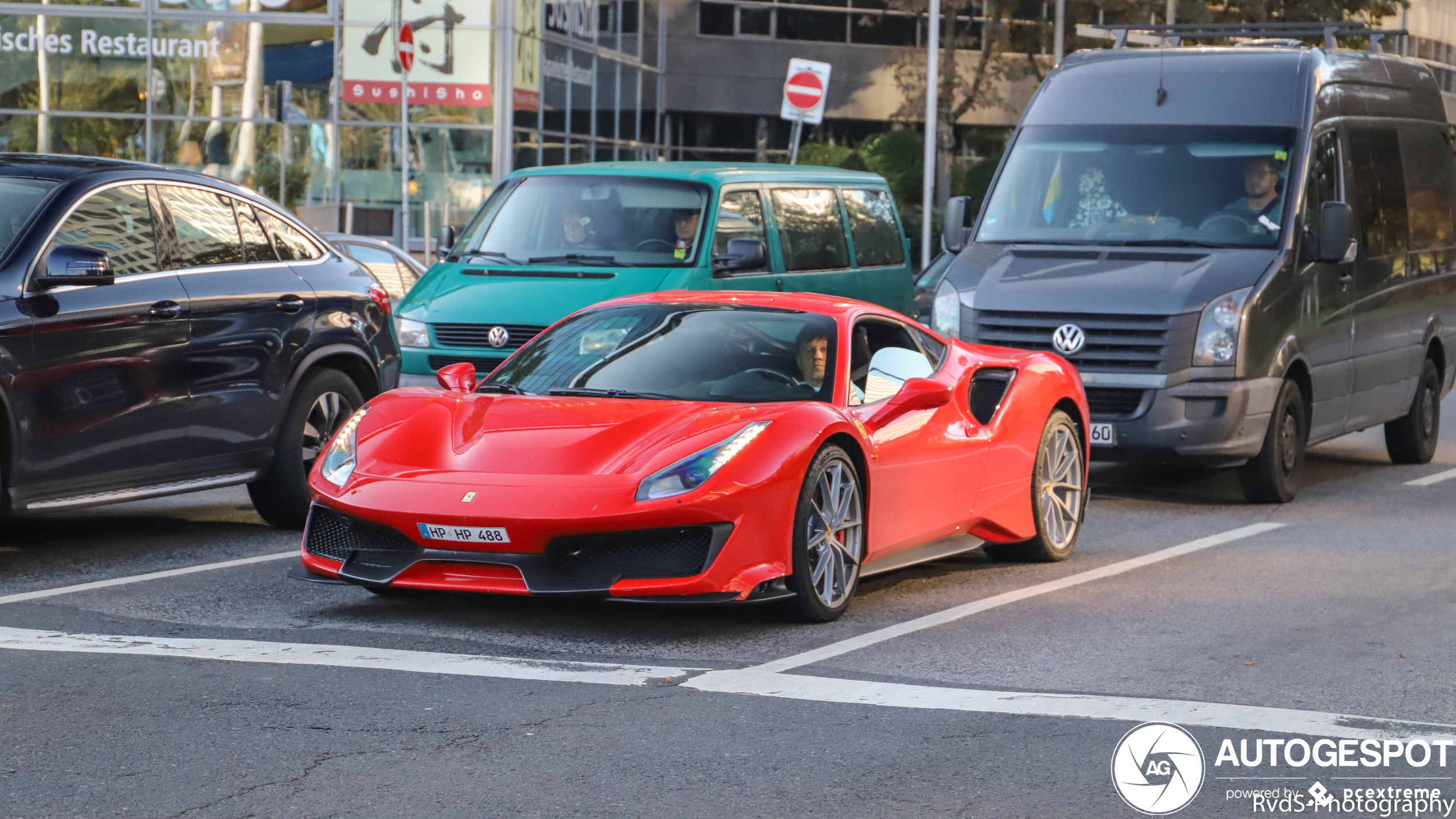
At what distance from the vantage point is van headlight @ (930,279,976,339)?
1188cm

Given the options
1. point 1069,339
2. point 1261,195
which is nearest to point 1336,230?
point 1261,195

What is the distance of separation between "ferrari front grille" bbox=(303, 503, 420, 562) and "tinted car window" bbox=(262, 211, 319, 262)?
2.72 m

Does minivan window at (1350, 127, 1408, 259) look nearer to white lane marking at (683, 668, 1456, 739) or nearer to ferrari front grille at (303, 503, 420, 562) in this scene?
white lane marking at (683, 668, 1456, 739)

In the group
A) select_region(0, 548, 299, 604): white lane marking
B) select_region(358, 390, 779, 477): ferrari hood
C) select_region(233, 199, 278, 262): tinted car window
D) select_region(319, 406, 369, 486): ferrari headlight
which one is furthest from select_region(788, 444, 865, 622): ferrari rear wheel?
select_region(233, 199, 278, 262): tinted car window

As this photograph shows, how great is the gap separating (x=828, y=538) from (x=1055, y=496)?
2280mm

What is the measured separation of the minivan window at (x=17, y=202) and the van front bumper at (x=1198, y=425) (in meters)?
5.82

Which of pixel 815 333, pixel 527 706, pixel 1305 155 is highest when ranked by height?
pixel 1305 155

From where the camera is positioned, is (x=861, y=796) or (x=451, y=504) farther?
(x=451, y=504)

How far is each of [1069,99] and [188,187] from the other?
5.99 meters

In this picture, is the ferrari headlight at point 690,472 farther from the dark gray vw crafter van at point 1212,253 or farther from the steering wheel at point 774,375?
the dark gray vw crafter van at point 1212,253

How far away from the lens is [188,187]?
9305 mm

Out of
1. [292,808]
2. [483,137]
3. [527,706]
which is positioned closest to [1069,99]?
[527,706]

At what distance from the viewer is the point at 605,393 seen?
790cm

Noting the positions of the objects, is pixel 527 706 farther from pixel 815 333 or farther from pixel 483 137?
pixel 483 137
